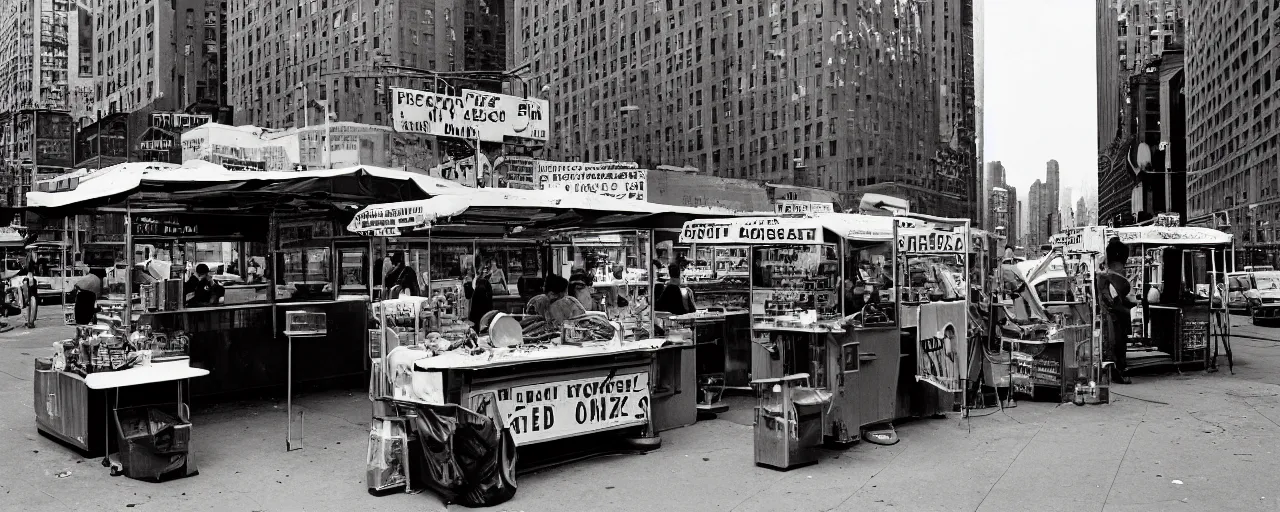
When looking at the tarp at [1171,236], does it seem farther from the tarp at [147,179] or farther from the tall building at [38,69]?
the tall building at [38,69]

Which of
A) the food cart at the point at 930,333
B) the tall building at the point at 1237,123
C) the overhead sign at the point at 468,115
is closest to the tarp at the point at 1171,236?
the food cart at the point at 930,333

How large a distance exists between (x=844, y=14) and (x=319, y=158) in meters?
53.0

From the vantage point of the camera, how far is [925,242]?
8484 millimetres

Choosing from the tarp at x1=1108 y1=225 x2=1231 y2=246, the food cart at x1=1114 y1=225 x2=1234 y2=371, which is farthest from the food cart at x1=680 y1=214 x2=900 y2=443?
the food cart at x1=1114 y1=225 x2=1234 y2=371

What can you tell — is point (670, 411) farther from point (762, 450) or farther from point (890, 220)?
point (890, 220)

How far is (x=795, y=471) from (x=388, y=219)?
4.08m

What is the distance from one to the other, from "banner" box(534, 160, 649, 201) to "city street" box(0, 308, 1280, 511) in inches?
420

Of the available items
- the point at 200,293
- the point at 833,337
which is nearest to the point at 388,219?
the point at 833,337

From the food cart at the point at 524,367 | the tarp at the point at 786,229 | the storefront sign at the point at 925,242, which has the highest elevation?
the tarp at the point at 786,229

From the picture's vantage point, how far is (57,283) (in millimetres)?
36062

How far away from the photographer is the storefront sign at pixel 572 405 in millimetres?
6918

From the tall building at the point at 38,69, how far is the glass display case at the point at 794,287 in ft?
291

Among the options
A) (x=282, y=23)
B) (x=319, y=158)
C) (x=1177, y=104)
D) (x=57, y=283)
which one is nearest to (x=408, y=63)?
(x=282, y=23)

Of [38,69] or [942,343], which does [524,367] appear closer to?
[942,343]
